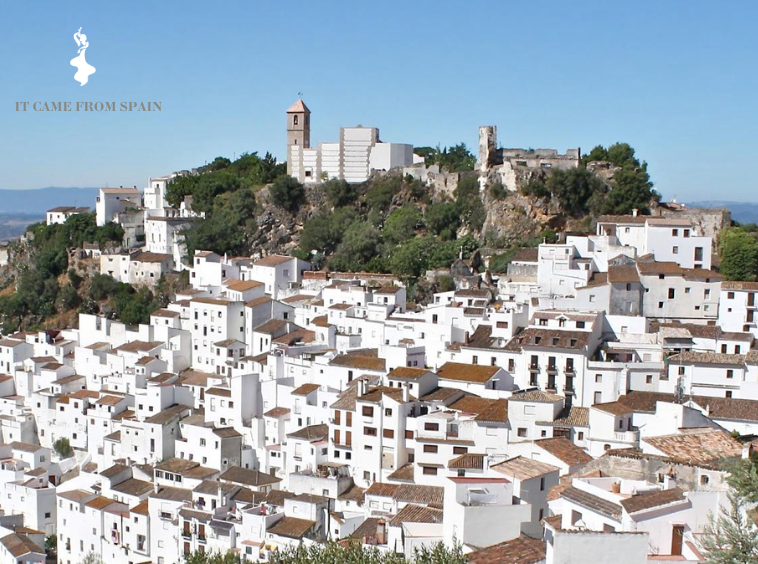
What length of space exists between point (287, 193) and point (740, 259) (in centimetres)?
2604

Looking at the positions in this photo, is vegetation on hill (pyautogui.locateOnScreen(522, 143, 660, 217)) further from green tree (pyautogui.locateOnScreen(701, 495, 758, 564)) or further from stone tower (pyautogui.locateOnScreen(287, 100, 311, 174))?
green tree (pyautogui.locateOnScreen(701, 495, 758, 564))

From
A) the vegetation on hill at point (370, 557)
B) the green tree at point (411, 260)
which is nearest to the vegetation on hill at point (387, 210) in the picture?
the green tree at point (411, 260)

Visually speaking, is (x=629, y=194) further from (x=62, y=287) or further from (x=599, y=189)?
(x=62, y=287)

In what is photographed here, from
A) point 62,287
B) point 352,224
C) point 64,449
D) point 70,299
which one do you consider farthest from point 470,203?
point 62,287

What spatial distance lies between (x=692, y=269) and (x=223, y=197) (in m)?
28.9

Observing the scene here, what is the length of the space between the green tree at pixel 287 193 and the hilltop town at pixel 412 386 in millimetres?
2412

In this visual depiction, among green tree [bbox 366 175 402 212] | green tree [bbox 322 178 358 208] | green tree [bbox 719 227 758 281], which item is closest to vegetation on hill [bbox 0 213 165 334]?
green tree [bbox 322 178 358 208]

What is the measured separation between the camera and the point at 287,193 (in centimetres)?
5050

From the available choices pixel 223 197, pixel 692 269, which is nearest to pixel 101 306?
pixel 223 197

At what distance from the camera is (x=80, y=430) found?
35.4m

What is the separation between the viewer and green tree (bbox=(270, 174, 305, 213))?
50344mm

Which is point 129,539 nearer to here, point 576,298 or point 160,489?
point 160,489

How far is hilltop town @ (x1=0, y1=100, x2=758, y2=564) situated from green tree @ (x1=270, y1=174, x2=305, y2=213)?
2412 millimetres

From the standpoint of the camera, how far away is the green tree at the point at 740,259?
33.2 m
